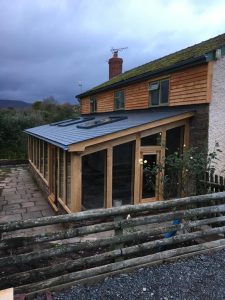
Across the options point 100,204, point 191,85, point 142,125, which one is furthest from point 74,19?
Answer: point 100,204

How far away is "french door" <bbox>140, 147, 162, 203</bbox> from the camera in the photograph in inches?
356

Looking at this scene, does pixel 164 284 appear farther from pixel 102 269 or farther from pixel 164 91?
pixel 164 91

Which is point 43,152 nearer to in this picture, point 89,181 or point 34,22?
point 89,181

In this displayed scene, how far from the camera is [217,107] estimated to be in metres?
9.35

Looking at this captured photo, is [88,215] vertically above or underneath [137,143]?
underneath

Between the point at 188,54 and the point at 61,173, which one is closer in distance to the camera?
the point at 61,173

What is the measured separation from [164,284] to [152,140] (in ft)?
18.7

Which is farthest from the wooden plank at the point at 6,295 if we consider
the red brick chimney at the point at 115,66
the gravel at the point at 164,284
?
the red brick chimney at the point at 115,66

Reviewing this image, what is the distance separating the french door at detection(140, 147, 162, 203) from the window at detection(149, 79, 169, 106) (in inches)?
133

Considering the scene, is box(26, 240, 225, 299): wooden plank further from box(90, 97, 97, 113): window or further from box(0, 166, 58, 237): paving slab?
box(90, 97, 97, 113): window

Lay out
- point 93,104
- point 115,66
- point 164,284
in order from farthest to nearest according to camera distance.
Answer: point 115,66, point 93,104, point 164,284

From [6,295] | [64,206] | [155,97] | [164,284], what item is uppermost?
[155,97]

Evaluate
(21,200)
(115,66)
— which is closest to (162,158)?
(21,200)

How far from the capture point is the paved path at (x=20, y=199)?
9373mm
